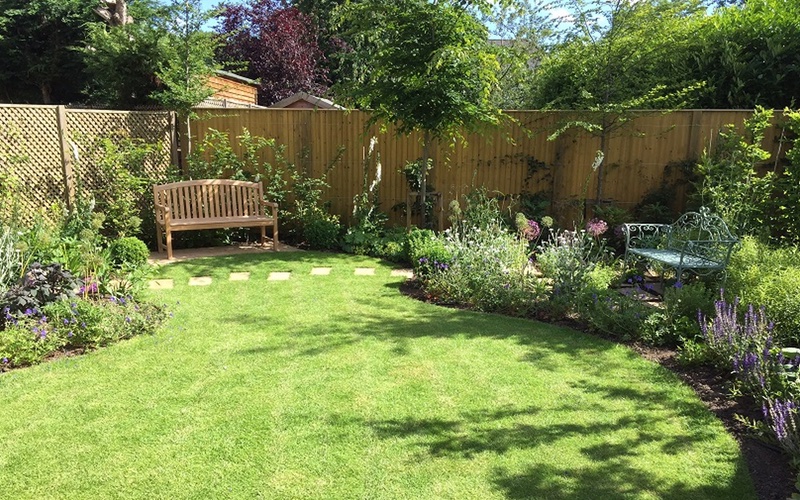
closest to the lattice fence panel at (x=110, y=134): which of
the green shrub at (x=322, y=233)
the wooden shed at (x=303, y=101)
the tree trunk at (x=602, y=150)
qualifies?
the green shrub at (x=322, y=233)

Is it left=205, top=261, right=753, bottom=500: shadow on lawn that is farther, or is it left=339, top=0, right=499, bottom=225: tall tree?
left=339, top=0, right=499, bottom=225: tall tree

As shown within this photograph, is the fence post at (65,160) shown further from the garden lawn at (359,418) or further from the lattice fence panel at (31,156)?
the garden lawn at (359,418)

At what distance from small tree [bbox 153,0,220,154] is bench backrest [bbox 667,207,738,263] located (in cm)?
660

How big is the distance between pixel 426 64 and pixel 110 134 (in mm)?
4450

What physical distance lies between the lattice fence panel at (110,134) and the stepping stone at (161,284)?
2.35 meters

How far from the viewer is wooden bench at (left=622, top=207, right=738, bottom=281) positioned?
4.60m

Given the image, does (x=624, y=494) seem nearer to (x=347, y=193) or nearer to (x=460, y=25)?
(x=460, y=25)

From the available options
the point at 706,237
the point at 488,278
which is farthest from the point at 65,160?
the point at 706,237

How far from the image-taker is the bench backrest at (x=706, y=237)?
15.3 feet

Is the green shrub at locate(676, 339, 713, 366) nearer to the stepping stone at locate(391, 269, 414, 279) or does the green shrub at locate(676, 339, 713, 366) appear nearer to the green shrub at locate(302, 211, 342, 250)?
the stepping stone at locate(391, 269, 414, 279)

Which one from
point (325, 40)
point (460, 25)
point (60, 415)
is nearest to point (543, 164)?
point (460, 25)

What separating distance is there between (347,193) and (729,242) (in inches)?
207

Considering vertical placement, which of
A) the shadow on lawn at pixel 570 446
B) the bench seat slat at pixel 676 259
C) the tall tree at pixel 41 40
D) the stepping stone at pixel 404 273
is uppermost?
the tall tree at pixel 41 40

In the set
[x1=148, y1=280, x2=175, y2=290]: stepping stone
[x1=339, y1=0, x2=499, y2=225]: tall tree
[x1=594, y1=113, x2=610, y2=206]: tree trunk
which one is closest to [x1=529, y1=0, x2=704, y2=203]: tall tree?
[x1=594, y1=113, x2=610, y2=206]: tree trunk
